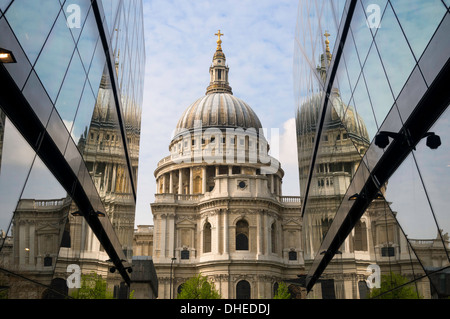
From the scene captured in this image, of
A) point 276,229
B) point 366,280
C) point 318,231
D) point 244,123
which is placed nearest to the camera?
point 366,280

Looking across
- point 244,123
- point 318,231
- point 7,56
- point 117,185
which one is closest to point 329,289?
point 318,231

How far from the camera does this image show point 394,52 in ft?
31.7

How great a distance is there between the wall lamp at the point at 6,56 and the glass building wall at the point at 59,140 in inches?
9.0

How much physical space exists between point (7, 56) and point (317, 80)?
49.9 feet

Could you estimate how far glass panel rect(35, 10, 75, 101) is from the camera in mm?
9570

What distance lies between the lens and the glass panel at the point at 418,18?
25.1 ft

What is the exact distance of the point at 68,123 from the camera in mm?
12000

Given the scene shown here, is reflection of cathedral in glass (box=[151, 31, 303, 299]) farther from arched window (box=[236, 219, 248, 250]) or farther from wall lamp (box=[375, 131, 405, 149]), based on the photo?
wall lamp (box=[375, 131, 405, 149])

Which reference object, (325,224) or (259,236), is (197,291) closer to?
(259,236)

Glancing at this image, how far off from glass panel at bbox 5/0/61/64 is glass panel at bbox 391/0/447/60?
618 centimetres

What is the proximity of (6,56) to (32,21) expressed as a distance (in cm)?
140

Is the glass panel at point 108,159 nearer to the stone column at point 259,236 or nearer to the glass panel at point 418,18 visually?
the glass panel at point 418,18

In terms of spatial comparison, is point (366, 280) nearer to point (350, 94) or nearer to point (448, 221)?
point (350, 94)

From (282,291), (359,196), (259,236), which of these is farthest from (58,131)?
(259,236)
